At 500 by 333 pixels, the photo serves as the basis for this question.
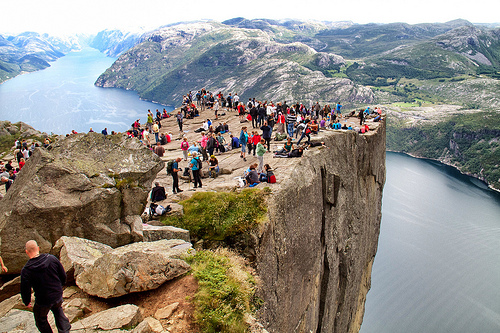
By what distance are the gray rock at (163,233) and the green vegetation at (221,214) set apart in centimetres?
108

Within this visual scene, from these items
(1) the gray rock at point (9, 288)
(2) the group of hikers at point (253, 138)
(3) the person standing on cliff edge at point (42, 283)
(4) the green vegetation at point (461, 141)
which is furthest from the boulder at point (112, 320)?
(4) the green vegetation at point (461, 141)

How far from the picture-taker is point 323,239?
23.3 metres

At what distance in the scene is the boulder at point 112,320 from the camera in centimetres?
827

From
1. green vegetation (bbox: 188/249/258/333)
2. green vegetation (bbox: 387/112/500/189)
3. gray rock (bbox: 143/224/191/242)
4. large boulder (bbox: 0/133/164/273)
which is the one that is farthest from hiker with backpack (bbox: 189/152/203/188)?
green vegetation (bbox: 387/112/500/189)

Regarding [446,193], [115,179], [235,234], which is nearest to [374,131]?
[235,234]

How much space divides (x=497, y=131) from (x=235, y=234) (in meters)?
211

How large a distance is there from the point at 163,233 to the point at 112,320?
5681 millimetres

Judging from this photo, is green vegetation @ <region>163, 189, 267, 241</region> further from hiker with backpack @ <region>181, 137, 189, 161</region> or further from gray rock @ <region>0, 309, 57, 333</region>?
hiker with backpack @ <region>181, 137, 189, 161</region>

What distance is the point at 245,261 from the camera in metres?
14.2

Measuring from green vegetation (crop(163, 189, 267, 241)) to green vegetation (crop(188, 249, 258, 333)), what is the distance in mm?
2360

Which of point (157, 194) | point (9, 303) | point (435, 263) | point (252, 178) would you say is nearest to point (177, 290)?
point (9, 303)

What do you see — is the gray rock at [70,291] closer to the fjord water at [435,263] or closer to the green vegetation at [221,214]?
the green vegetation at [221,214]

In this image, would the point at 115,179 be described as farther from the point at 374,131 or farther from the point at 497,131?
the point at 497,131

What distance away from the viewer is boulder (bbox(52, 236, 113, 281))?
10211 millimetres
